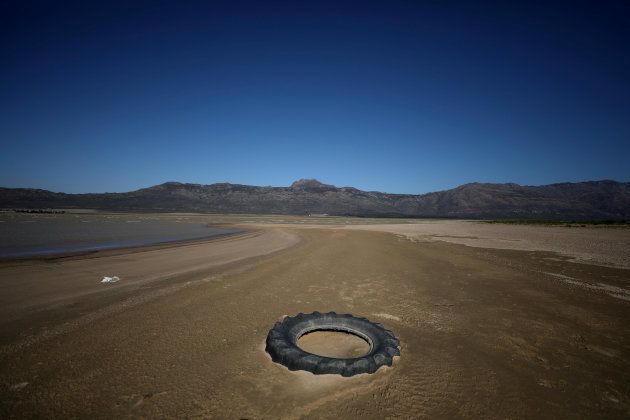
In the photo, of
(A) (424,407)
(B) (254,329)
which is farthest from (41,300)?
(A) (424,407)

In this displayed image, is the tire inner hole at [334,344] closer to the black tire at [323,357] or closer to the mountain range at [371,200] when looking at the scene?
the black tire at [323,357]

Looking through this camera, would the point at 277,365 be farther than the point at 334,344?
No

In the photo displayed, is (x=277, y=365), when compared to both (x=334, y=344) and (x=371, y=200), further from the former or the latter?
(x=371, y=200)

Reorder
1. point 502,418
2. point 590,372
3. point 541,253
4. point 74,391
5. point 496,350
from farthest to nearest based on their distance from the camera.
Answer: point 541,253 < point 496,350 < point 590,372 < point 74,391 < point 502,418

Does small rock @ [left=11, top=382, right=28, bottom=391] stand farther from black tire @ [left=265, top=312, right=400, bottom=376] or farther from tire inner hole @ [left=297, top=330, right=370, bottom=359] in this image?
tire inner hole @ [left=297, top=330, right=370, bottom=359]

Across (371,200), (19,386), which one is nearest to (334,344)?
(19,386)

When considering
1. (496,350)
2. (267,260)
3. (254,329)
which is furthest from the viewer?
(267,260)

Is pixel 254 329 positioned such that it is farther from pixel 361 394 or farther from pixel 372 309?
pixel 372 309
